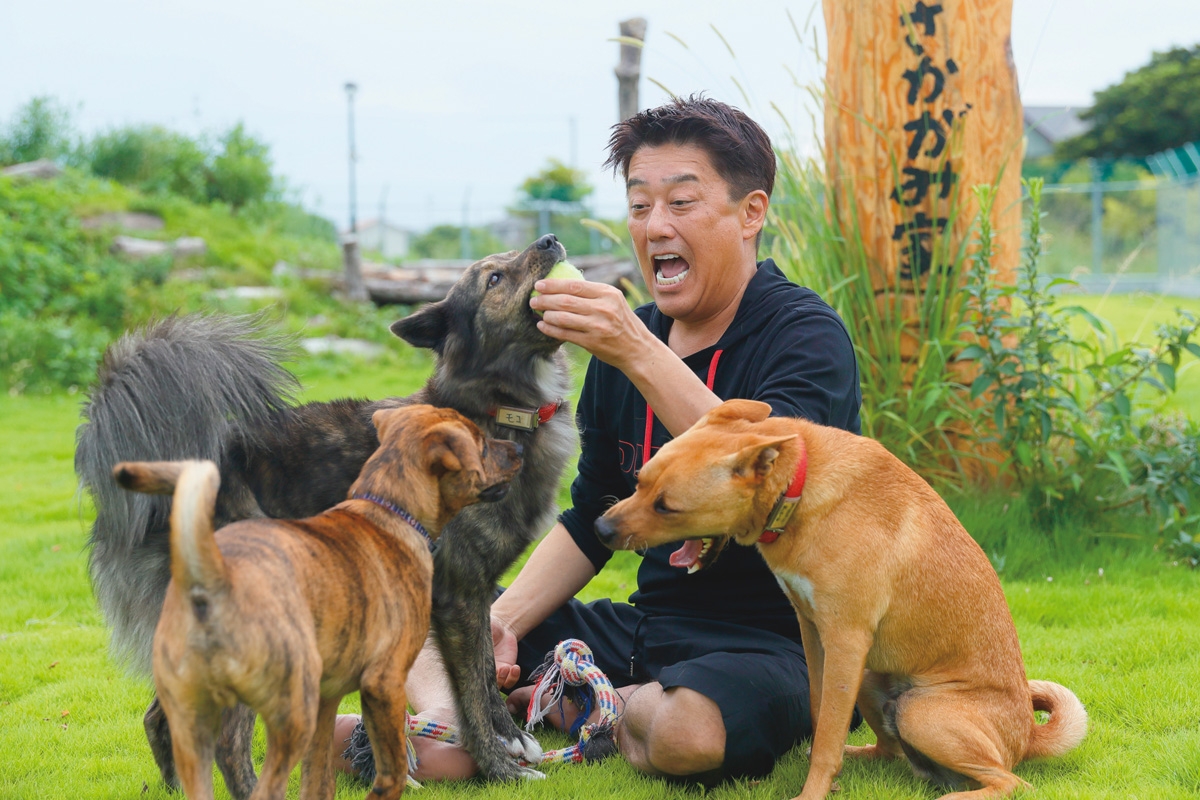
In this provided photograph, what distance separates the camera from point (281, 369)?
336cm

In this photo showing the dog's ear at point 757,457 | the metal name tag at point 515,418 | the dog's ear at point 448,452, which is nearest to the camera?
the dog's ear at point 757,457

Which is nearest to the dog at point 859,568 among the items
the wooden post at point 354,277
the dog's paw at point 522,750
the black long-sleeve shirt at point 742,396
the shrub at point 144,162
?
the black long-sleeve shirt at point 742,396

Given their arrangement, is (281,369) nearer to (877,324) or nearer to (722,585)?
(722,585)

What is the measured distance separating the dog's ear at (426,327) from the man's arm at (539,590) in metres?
0.92

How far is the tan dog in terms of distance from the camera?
222 cm

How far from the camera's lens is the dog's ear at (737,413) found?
2.84 m

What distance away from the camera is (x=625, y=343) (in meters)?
3.11

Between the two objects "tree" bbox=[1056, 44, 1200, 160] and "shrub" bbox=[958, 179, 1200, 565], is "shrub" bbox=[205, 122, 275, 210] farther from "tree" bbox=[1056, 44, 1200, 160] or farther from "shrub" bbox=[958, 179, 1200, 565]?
"tree" bbox=[1056, 44, 1200, 160]

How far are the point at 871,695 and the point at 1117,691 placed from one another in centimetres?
126

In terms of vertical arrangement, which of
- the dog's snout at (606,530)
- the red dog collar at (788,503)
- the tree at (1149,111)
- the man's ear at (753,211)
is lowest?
the dog's snout at (606,530)

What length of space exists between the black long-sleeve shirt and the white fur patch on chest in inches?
21.5

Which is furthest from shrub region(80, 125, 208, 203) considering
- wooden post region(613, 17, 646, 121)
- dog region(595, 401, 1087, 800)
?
dog region(595, 401, 1087, 800)

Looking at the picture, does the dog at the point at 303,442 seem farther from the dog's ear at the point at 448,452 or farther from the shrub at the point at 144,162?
the shrub at the point at 144,162

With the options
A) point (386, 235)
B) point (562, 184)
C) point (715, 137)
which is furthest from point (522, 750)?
point (562, 184)
